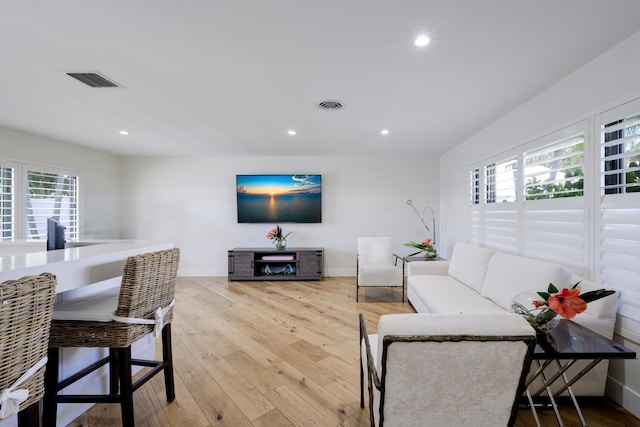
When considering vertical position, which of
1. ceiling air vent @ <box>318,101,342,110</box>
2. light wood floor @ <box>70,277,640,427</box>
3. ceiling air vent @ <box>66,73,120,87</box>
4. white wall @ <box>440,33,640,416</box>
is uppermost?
ceiling air vent @ <box>66,73,120,87</box>

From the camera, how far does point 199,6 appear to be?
1.36 meters

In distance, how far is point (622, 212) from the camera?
1.67 meters

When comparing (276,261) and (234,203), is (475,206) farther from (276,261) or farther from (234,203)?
(234,203)

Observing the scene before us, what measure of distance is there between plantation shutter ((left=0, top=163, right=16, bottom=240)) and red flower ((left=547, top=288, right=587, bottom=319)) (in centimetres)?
549

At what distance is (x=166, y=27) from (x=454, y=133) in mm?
3336

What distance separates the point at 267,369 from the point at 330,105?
2.44m

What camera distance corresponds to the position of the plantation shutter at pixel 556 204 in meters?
1.98

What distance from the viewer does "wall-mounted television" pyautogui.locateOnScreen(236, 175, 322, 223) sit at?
487cm

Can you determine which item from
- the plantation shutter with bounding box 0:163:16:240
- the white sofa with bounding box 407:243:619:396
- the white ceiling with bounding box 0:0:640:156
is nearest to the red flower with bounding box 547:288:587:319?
the white sofa with bounding box 407:243:619:396

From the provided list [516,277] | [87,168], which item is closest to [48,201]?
[87,168]

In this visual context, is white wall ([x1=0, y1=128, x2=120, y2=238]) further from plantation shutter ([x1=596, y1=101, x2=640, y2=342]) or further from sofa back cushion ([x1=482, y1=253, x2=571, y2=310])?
plantation shutter ([x1=596, y1=101, x2=640, y2=342])

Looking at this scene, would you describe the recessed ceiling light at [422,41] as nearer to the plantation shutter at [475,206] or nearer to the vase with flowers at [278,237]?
the plantation shutter at [475,206]

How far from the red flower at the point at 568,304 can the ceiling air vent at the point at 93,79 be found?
338cm

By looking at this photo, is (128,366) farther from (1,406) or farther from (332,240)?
(332,240)
